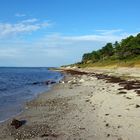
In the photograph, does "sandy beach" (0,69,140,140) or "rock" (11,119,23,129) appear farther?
"rock" (11,119,23,129)

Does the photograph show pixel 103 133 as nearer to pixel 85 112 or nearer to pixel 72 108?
pixel 85 112

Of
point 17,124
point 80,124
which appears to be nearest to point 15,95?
point 17,124

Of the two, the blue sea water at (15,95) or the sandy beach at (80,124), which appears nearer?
the sandy beach at (80,124)

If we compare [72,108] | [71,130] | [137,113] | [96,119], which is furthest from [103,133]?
[72,108]

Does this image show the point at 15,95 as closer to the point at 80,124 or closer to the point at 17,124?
the point at 17,124

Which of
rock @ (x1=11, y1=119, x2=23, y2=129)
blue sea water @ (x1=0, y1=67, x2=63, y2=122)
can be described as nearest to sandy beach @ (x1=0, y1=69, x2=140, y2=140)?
rock @ (x1=11, y1=119, x2=23, y2=129)

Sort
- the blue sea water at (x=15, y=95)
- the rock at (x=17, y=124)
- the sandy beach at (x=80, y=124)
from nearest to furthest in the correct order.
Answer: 1. the sandy beach at (x=80, y=124)
2. the rock at (x=17, y=124)
3. the blue sea water at (x=15, y=95)

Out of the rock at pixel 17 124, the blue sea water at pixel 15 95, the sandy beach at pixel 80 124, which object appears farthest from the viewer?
the blue sea water at pixel 15 95

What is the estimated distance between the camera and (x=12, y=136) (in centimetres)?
1617

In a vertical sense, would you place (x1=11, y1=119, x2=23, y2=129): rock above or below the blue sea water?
above

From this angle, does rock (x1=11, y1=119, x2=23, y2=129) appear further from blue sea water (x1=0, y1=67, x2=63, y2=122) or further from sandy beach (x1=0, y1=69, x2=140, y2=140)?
blue sea water (x1=0, y1=67, x2=63, y2=122)

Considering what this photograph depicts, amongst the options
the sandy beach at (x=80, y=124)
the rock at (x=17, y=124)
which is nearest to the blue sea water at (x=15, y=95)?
the sandy beach at (x=80, y=124)

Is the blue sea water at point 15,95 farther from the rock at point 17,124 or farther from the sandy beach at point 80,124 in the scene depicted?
the rock at point 17,124

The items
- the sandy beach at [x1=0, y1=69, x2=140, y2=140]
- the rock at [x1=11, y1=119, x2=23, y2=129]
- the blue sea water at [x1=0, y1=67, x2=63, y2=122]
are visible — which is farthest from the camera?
the blue sea water at [x1=0, y1=67, x2=63, y2=122]
